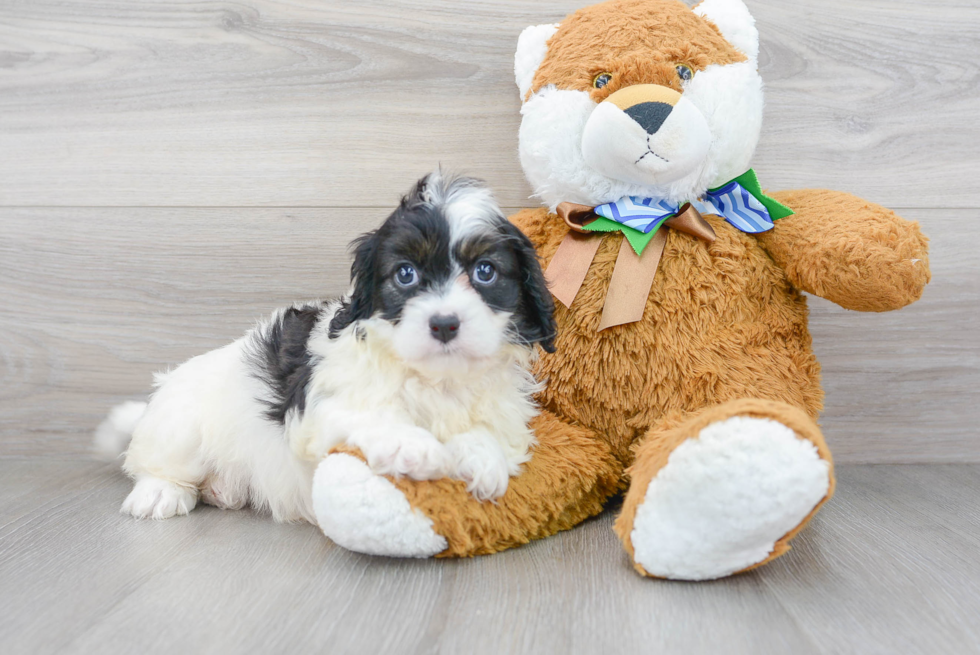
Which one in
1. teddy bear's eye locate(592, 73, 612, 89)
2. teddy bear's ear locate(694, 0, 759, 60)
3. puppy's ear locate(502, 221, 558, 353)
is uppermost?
teddy bear's ear locate(694, 0, 759, 60)

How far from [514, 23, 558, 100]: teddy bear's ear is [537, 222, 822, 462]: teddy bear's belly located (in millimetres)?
404

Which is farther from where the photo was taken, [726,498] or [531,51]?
[531,51]

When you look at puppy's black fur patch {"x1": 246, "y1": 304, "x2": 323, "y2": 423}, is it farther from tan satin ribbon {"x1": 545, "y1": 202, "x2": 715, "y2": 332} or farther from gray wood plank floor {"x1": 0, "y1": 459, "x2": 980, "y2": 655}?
tan satin ribbon {"x1": 545, "y1": 202, "x2": 715, "y2": 332}

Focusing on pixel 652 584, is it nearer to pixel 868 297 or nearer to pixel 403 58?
pixel 868 297

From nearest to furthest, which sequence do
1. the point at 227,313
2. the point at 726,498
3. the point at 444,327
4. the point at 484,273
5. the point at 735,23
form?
the point at 726,498
the point at 444,327
the point at 484,273
the point at 735,23
the point at 227,313

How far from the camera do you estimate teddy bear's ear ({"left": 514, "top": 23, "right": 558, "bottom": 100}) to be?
1.56 metres

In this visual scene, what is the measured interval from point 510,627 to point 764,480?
409 millimetres

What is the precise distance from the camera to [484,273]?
1246 millimetres

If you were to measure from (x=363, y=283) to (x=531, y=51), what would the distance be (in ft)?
2.15

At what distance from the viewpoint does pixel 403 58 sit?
185 centimetres

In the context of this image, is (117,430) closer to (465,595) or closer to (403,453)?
(403,453)

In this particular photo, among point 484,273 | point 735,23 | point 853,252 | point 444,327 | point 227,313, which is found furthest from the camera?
point 227,313

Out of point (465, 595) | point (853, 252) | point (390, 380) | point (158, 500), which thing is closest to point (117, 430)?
point (158, 500)

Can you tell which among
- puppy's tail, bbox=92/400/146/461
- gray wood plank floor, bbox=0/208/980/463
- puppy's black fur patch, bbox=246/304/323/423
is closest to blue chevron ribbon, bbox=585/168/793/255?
gray wood plank floor, bbox=0/208/980/463
